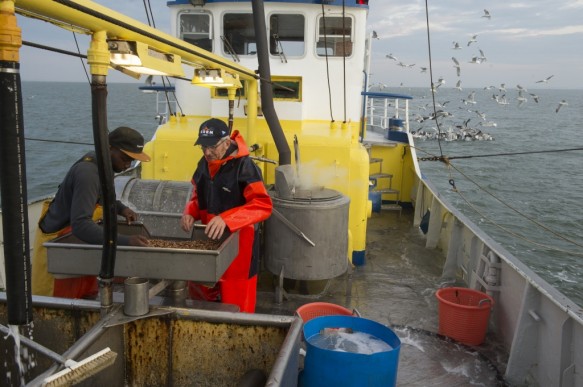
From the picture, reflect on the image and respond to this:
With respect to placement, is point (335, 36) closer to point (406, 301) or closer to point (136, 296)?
point (406, 301)

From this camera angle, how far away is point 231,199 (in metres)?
3.61

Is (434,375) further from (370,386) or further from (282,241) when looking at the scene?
(282,241)

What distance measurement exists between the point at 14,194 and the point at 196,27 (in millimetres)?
6075

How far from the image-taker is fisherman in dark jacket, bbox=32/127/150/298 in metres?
2.76

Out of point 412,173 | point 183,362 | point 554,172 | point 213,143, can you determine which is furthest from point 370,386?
point 554,172

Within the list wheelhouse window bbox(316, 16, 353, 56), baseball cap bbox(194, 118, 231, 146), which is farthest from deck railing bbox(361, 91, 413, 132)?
baseball cap bbox(194, 118, 231, 146)

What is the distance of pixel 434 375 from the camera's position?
382 centimetres

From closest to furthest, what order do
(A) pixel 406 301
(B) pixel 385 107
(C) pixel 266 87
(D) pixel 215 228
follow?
(D) pixel 215 228 → (A) pixel 406 301 → (C) pixel 266 87 → (B) pixel 385 107

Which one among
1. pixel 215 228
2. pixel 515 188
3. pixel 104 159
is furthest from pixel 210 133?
pixel 515 188

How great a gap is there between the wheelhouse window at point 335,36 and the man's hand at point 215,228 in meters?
4.40

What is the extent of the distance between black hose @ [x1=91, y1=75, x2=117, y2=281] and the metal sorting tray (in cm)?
41

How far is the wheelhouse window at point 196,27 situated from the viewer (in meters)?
6.79

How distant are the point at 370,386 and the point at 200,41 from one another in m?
5.58

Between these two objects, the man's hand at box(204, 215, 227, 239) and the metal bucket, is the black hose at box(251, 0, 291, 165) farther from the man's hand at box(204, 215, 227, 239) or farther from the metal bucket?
the metal bucket
